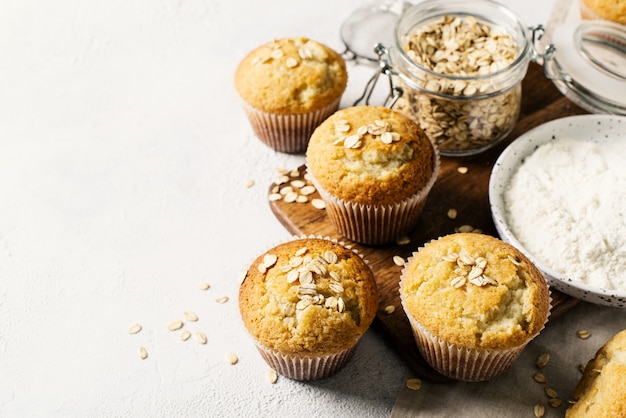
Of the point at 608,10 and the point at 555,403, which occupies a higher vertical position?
the point at 608,10

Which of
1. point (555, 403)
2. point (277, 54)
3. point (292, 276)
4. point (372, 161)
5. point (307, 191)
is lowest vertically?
point (555, 403)

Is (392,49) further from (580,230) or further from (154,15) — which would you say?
(154,15)

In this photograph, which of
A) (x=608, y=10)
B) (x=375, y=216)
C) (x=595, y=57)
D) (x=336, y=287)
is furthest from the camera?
(x=608, y=10)

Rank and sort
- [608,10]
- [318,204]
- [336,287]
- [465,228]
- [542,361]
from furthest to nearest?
1. [608,10]
2. [318,204]
3. [465,228]
4. [542,361]
5. [336,287]

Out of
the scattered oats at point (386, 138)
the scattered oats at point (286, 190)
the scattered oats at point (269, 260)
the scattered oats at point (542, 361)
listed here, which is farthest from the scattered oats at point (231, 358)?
the scattered oats at point (542, 361)

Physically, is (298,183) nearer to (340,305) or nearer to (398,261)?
(398,261)

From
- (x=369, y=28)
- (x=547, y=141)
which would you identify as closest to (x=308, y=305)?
(x=547, y=141)

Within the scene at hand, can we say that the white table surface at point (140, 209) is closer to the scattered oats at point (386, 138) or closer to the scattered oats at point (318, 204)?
the scattered oats at point (318, 204)

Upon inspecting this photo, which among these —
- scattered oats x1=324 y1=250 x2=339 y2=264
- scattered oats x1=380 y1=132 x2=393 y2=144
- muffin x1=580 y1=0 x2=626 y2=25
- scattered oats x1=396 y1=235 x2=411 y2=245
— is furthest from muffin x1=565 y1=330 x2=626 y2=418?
muffin x1=580 y1=0 x2=626 y2=25
